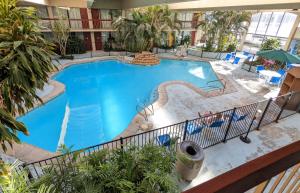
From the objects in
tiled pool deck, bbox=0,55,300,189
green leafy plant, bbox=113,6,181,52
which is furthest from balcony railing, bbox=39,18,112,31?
tiled pool deck, bbox=0,55,300,189

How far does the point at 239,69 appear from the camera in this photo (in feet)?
55.1

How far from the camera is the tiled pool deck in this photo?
609cm

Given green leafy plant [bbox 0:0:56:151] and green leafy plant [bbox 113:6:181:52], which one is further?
green leafy plant [bbox 113:6:181:52]

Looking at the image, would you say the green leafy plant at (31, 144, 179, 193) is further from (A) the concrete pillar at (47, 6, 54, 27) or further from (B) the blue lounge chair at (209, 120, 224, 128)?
(A) the concrete pillar at (47, 6, 54, 27)

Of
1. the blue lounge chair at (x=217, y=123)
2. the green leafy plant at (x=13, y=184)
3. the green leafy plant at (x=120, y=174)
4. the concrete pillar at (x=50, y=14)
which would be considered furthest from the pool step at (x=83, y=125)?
the concrete pillar at (x=50, y=14)

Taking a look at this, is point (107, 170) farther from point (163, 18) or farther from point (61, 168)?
point (163, 18)

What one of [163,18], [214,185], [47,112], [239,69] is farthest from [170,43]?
[214,185]

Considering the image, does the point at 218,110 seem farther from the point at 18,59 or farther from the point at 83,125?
the point at 18,59

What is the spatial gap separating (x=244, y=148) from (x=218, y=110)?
10.2 ft

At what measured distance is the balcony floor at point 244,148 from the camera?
558 cm

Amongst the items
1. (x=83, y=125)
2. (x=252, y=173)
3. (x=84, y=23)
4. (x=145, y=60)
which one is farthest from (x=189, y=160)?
(x=84, y=23)

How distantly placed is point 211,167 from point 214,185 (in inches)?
219

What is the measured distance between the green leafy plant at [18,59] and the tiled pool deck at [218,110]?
2799mm

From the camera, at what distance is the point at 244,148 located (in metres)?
6.56
